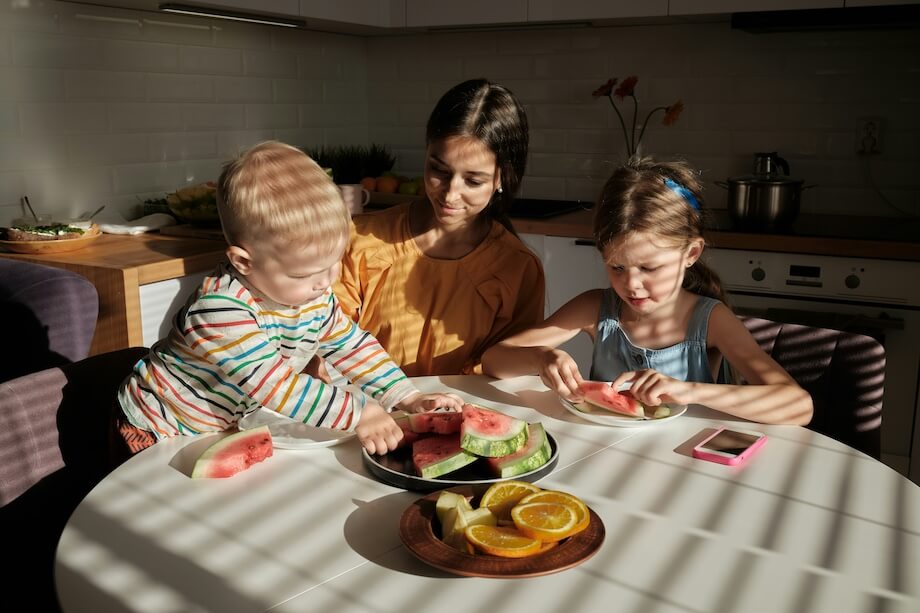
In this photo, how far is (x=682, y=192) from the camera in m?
1.96

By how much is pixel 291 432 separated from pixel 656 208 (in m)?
0.90

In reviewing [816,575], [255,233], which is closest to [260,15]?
[255,233]

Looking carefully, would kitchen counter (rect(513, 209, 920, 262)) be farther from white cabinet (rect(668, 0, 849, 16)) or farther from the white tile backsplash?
white cabinet (rect(668, 0, 849, 16))

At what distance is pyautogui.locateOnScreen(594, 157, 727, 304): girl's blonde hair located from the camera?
189cm

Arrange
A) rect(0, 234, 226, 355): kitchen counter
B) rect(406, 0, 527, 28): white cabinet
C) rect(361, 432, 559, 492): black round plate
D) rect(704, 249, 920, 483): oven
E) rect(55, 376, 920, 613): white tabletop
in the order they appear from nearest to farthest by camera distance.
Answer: rect(55, 376, 920, 613): white tabletop
rect(361, 432, 559, 492): black round plate
rect(0, 234, 226, 355): kitchen counter
rect(704, 249, 920, 483): oven
rect(406, 0, 527, 28): white cabinet

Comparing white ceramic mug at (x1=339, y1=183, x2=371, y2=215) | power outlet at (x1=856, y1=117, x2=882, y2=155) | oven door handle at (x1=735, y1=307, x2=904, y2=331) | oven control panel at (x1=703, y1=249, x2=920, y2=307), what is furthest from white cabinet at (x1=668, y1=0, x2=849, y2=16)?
white ceramic mug at (x1=339, y1=183, x2=371, y2=215)

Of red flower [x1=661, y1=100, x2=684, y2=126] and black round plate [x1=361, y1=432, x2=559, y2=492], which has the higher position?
red flower [x1=661, y1=100, x2=684, y2=126]

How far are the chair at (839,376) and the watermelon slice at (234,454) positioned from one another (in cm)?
111

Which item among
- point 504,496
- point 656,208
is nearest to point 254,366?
point 504,496

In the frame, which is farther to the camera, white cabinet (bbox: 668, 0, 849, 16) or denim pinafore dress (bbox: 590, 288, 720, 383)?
white cabinet (bbox: 668, 0, 849, 16)

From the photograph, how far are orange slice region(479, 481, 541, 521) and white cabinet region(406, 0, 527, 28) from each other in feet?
8.92

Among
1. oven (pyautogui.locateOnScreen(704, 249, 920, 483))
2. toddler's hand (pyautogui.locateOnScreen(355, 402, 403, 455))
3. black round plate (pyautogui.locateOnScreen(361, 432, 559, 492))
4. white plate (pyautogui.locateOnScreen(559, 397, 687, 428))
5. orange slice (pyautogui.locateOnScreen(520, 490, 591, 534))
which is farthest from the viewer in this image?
oven (pyautogui.locateOnScreen(704, 249, 920, 483))

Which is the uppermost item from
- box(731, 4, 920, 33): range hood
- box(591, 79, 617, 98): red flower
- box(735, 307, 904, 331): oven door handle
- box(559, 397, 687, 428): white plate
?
box(731, 4, 920, 33): range hood

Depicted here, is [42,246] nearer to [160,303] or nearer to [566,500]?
[160,303]
